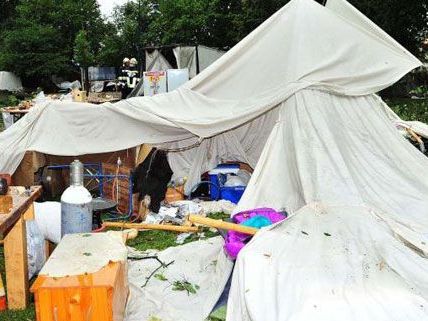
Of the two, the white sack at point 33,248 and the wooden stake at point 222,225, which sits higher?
the wooden stake at point 222,225

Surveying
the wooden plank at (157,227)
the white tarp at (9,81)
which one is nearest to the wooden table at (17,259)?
the wooden plank at (157,227)

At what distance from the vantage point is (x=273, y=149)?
5.70 metres

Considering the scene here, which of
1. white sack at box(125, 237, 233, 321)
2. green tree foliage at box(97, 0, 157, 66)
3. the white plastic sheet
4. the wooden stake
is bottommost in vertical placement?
white sack at box(125, 237, 233, 321)

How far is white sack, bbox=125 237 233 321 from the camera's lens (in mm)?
4086

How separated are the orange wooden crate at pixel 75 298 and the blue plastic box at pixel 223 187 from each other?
4.18m

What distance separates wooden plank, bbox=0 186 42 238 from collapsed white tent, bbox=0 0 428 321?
1698 mm

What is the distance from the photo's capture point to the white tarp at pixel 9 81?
30.4 m

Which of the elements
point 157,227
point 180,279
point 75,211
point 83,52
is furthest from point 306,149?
point 83,52

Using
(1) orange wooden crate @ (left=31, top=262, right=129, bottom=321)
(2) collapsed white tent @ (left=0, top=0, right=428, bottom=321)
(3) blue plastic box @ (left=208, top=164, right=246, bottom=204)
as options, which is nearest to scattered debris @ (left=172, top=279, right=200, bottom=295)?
(2) collapsed white tent @ (left=0, top=0, right=428, bottom=321)

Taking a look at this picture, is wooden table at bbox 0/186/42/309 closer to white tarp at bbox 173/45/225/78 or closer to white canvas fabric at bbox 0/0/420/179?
white canvas fabric at bbox 0/0/420/179

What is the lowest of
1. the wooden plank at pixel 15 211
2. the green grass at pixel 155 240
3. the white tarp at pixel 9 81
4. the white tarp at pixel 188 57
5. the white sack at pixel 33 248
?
the green grass at pixel 155 240

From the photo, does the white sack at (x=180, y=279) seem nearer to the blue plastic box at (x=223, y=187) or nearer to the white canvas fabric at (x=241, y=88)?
the white canvas fabric at (x=241, y=88)

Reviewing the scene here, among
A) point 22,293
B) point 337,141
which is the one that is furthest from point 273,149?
point 22,293

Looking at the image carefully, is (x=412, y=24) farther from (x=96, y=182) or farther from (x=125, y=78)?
(x=96, y=182)
